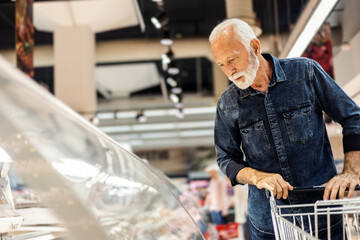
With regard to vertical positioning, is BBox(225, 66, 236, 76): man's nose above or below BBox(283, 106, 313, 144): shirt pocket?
above

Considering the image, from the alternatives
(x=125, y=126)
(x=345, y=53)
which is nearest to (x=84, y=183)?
(x=345, y=53)

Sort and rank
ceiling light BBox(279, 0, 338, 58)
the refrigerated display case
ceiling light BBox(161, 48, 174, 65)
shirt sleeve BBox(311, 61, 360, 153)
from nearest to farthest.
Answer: the refrigerated display case → shirt sleeve BBox(311, 61, 360, 153) → ceiling light BBox(279, 0, 338, 58) → ceiling light BBox(161, 48, 174, 65)

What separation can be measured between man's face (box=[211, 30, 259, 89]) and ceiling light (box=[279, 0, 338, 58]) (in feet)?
5.89

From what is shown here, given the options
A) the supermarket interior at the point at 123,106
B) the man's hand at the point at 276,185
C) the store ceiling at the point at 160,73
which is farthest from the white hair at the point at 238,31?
the store ceiling at the point at 160,73

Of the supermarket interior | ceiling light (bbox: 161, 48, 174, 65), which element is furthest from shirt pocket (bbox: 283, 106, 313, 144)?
ceiling light (bbox: 161, 48, 174, 65)

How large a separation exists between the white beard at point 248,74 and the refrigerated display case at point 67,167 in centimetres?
53

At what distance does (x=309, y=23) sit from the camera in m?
3.73

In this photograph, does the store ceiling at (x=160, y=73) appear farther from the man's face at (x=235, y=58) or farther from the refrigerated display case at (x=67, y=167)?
the refrigerated display case at (x=67, y=167)

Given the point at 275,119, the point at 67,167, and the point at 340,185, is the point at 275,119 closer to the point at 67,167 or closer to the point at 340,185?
the point at 340,185

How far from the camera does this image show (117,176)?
4.80ft

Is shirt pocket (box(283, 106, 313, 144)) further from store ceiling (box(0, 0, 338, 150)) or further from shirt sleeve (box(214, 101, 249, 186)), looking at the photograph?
store ceiling (box(0, 0, 338, 150))

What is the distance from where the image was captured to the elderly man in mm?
1688

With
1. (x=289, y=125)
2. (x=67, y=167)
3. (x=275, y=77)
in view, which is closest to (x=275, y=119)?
(x=289, y=125)

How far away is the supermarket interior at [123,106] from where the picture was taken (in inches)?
39.6
